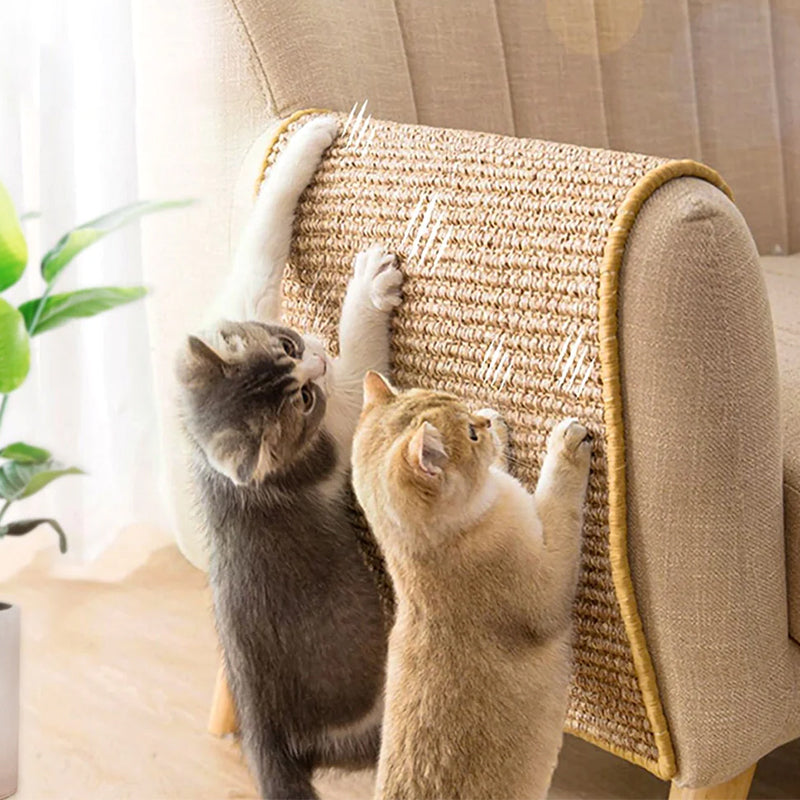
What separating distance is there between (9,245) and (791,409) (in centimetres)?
77

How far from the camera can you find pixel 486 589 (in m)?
0.94

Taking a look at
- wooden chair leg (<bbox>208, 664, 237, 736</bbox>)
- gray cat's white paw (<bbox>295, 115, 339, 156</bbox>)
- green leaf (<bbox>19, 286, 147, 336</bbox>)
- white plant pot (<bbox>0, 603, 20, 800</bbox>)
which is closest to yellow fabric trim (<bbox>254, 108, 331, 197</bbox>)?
gray cat's white paw (<bbox>295, 115, 339, 156</bbox>)

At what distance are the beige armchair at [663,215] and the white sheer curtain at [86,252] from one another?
1.11ft

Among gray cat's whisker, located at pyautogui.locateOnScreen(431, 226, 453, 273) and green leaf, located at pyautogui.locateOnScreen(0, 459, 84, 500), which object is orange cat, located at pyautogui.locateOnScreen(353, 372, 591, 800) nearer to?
gray cat's whisker, located at pyautogui.locateOnScreen(431, 226, 453, 273)

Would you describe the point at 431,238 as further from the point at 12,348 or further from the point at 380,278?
the point at 12,348

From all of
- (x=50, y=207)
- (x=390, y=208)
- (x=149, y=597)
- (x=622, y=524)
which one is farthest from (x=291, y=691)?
(x=50, y=207)

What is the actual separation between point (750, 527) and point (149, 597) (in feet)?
3.89

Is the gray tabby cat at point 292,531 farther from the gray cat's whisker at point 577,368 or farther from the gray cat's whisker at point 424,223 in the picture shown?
the gray cat's whisker at point 577,368

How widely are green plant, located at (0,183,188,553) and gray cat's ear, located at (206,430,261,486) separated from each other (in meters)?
0.24

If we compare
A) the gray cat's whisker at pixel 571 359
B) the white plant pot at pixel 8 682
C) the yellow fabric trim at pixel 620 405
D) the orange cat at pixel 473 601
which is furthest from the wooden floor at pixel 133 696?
the gray cat's whisker at pixel 571 359

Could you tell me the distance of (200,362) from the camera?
3.34 feet

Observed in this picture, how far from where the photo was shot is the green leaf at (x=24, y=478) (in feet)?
3.86

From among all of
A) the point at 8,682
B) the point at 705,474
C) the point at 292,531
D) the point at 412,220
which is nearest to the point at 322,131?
the point at 412,220

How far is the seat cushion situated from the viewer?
1.02 meters
